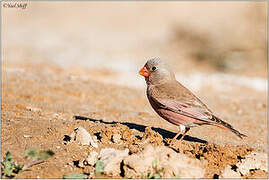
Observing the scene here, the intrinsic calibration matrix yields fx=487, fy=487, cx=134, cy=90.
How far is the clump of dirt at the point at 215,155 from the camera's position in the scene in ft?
16.5

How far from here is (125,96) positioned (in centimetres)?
998

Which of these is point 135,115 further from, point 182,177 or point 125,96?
point 182,177

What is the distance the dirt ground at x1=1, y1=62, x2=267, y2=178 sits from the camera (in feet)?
17.0

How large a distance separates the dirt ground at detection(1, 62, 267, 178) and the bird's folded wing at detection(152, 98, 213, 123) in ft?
1.16

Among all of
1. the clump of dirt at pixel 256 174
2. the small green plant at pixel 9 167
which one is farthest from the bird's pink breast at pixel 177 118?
the small green plant at pixel 9 167

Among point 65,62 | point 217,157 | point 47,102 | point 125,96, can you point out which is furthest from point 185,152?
point 65,62

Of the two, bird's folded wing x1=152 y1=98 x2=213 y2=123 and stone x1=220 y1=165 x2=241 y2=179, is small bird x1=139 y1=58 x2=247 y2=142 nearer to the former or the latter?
bird's folded wing x1=152 y1=98 x2=213 y2=123

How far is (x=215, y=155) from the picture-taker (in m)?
5.16

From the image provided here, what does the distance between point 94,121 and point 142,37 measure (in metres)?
12.9

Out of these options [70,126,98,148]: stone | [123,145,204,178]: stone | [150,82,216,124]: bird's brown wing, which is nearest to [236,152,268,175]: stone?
[123,145,204,178]: stone

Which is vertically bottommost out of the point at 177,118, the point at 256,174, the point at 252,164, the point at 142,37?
the point at 256,174

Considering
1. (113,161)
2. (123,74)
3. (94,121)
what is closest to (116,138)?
(113,161)

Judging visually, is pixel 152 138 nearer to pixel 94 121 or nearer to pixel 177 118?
pixel 177 118

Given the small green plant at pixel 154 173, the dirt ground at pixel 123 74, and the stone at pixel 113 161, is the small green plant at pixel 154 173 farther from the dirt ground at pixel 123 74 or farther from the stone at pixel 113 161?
the dirt ground at pixel 123 74
